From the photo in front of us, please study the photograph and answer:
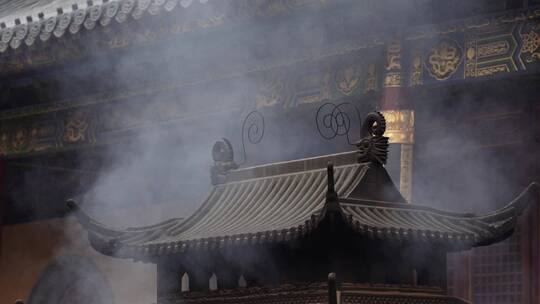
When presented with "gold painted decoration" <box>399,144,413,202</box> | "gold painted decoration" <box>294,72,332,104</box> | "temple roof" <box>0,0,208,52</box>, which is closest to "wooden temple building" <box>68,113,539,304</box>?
"gold painted decoration" <box>399,144,413,202</box>

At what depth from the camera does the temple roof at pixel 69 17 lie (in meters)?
11.9

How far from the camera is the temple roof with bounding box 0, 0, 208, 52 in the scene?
11859 millimetres

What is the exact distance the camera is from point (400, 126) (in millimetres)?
10625

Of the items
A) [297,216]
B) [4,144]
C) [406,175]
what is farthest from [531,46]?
[4,144]

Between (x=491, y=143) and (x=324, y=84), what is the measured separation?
4.84 feet

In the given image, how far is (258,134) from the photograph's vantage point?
12.0 m

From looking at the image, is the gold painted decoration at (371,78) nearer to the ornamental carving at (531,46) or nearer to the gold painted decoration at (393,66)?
the gold painted decoration at (393,66)

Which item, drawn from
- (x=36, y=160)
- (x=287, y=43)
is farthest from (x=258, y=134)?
(x=36, y=160)

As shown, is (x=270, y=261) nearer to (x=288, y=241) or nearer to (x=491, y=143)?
(x=288, y=241)

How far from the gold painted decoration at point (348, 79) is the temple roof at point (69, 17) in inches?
49.5

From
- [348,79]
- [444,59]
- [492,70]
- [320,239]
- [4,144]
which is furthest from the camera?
[4,144]

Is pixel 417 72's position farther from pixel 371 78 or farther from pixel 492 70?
pixel 492 70

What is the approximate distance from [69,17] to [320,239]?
5.57 metres

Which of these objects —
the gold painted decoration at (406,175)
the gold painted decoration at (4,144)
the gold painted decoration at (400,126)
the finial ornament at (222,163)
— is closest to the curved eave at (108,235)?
the finial ornament at (222,163)
